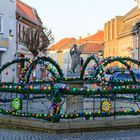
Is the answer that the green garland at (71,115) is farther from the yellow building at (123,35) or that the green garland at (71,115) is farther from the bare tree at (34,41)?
the yellow building at (123,35)

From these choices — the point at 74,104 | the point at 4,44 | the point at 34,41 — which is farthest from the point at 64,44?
the point at 74,104

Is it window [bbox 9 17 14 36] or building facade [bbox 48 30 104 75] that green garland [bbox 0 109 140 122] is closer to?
window [bbox 9 17 14 36]

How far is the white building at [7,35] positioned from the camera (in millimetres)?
34978

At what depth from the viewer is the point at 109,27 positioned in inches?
3236

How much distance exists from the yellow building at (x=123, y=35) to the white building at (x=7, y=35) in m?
22.8

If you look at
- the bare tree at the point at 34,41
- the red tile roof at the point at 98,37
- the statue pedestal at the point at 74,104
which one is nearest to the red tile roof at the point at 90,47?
the red tile roof at the point at 98,37

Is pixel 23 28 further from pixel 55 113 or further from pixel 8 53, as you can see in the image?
pixel 55 113

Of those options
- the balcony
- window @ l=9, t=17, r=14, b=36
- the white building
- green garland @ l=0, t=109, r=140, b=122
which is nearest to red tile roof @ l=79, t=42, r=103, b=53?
the white building

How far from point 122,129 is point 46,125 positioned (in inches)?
82.8

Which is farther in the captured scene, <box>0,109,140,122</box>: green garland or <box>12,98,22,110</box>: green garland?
<box>12,98,22,110</box>: green garland

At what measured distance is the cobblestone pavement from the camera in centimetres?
992

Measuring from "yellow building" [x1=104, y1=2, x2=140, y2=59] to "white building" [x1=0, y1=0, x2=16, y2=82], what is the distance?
74.7 ft

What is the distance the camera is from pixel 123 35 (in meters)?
68.6

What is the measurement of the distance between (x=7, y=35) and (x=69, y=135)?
26.9 m
